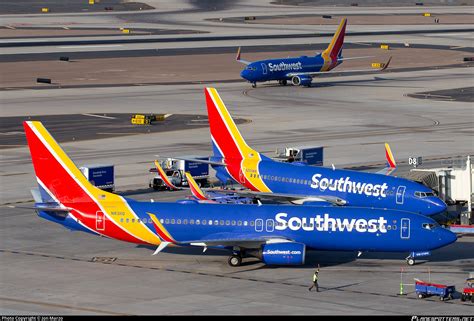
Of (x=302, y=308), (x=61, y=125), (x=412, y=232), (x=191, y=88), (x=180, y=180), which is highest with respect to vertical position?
(x=191, y=88)

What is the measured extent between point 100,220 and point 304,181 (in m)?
18.4

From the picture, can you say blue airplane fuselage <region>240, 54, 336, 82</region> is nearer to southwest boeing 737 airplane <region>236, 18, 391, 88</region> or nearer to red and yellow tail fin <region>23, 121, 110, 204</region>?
southwest boeing 737 airplane <region>236, 18, 391, 88</region>

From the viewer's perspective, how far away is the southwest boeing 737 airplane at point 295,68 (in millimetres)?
171625

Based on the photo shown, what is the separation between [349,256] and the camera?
229 ft

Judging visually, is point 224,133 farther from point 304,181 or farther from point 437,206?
point 437,206

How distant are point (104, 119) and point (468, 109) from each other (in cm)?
4869

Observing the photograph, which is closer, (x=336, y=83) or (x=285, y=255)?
(x=285, y=255)

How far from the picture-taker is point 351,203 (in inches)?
3027

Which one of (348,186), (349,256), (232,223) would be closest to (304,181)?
(348,186)

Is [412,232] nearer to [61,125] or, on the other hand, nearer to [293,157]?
[293,157]

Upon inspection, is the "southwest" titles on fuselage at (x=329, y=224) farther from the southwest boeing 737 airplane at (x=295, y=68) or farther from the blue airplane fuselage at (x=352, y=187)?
the southwest boeing 737 airplane at (x=295, y=68)

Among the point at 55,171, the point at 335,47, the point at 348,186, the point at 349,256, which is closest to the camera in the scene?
the point at 55,171

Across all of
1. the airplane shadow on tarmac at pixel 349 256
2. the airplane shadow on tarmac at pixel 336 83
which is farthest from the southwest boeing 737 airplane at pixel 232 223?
the airplane shadow on tarmac at pixel 336 83

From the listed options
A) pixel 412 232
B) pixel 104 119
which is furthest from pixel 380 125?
pixel 412 232
